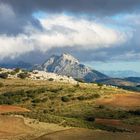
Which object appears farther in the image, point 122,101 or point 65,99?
point 122,101

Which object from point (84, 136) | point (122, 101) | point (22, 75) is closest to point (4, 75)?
point (22, 75)

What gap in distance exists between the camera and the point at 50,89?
105m

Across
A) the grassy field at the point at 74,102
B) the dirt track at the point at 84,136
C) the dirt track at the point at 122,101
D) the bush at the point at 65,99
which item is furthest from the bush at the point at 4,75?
the dirt track at the point at 84,136

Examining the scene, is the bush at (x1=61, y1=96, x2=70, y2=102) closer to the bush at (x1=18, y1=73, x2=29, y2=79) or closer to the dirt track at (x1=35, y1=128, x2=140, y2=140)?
the bush at (x1=18, y1=73, x2=29, y2=79)

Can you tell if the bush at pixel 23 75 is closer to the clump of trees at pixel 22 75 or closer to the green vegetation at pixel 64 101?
the clump of trees at pixel 22 75

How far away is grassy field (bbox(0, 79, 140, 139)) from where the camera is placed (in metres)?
78.8

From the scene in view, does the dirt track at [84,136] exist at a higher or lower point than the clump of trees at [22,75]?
lower

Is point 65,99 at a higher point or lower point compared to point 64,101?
higher

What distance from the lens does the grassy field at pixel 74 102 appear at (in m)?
78.8

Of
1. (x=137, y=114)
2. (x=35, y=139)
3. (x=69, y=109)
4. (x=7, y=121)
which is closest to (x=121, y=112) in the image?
(x=137, y=114)

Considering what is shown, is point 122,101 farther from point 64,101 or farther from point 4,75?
point 4,75

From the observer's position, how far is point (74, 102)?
93.6m

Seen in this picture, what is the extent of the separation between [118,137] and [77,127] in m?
8.20

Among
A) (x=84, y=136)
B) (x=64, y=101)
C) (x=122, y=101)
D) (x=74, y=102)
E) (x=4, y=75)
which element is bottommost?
(x=84, y=136)
